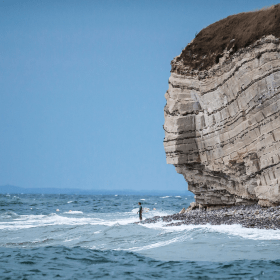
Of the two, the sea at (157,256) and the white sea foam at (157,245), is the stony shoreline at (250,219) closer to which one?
the sea at (157,256)

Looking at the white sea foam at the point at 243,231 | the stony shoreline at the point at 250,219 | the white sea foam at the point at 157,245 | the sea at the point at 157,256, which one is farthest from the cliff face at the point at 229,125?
the white sea foam at the point at 157,245

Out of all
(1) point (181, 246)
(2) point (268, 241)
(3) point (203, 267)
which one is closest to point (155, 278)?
(3) point (203, 267)

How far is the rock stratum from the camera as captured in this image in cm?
1661

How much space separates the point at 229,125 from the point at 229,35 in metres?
6.15

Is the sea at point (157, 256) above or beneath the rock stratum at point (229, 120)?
beneath

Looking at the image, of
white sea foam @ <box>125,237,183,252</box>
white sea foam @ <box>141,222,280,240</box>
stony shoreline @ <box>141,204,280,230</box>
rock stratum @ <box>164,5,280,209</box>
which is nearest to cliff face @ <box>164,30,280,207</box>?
rock stratum @ <box>164,5,280,209</box>

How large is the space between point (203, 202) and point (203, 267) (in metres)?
15.5

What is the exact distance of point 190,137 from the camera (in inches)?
877

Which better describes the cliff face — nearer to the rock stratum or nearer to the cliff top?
the rock stratum

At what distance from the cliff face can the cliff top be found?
407 mm

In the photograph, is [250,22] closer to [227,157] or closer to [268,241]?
[227,157]

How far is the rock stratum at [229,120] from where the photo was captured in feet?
54.5

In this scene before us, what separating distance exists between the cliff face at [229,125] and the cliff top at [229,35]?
407 mm

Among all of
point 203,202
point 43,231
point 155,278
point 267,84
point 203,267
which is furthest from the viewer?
point 203,202
